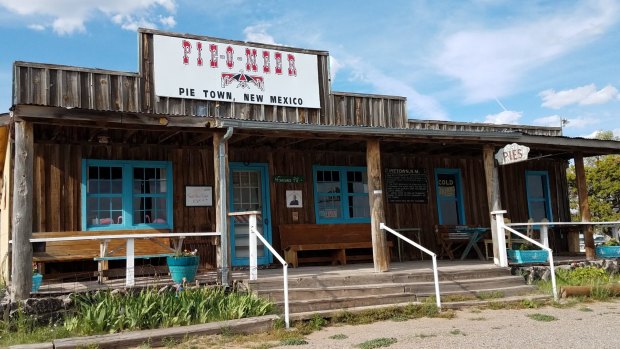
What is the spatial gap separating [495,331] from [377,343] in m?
1.67

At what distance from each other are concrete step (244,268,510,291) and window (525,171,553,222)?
5037 millimetres

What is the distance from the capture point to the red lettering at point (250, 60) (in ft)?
39.7

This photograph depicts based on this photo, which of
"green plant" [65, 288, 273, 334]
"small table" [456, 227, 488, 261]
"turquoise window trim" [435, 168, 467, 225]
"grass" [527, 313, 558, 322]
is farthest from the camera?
"turquoise window trim" [435, 168, 467, 225]

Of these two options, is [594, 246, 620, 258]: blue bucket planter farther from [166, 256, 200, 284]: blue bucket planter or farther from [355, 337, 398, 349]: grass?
[166, 256, 200, 284]: blue bucket planter

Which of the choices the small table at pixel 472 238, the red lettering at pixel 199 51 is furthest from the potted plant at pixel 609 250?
the red lettering at pixel 199 51

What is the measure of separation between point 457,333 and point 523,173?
28.2 ft

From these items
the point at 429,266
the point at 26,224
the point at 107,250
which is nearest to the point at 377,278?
the point at 429,266

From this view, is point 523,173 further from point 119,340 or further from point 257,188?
point 119,340

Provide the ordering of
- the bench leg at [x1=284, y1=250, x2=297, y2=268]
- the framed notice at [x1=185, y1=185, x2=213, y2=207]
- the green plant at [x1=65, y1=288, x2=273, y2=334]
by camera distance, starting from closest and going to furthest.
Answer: the green plant at [x1=65, y1=288, x2=273, y2=334] → the framed notice at [x1=185, y1=185, x2=213, y2=207] → the bench leg at [x1=284, y1=250, x2=297, y2=268]

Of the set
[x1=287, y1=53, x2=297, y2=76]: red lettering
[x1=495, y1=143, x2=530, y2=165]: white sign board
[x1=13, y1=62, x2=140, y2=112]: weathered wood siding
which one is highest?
[x1=287, y1=53, x2=297, y2=76]: red lettering

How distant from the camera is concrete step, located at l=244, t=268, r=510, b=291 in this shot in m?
8.41

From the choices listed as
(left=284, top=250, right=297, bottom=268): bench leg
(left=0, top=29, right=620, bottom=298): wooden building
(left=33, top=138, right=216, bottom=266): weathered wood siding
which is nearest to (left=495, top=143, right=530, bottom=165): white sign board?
(left=0, top=29, right=620, bottom=298): wooden building

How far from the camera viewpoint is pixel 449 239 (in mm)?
12586

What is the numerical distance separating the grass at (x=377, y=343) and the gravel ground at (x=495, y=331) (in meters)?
0.09
